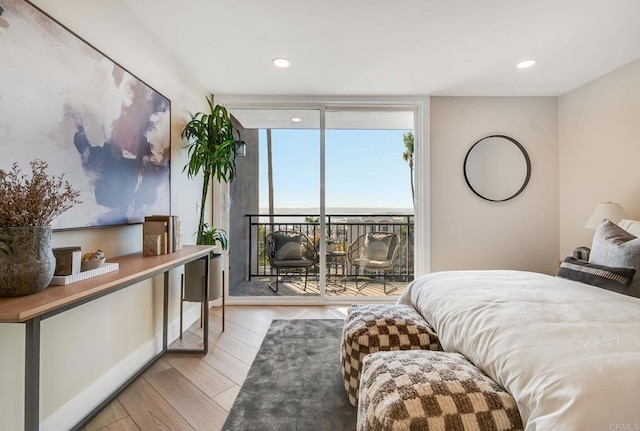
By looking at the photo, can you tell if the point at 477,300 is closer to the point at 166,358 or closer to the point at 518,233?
the point at 166,358

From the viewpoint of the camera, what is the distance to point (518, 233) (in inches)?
137

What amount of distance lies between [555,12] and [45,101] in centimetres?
295

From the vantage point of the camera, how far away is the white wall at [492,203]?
11.4ft

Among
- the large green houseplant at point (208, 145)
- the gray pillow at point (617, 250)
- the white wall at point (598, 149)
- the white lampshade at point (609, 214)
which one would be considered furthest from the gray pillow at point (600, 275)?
the large green houseplant at point (208, 145)

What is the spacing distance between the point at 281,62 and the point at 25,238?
7.50 feet

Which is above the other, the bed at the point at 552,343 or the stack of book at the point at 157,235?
the stack of book at the point at 157,235

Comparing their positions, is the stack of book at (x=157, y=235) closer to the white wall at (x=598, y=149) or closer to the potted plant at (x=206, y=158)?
the potted plant at (x=206, y=158)

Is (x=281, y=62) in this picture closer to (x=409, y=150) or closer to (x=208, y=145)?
(x=208, y=145)

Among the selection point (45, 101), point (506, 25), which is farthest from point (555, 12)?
point (45, 101)

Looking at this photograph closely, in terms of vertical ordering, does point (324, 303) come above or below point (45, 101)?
below

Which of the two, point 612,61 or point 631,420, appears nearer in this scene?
point 631,420

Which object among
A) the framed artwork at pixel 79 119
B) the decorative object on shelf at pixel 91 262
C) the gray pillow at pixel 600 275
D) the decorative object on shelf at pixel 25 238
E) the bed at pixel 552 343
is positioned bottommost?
the bed at pixel 552 343

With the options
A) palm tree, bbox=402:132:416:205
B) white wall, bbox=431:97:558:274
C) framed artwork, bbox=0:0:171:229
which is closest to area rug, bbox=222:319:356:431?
framed artwork, bbox=0:0:171:229

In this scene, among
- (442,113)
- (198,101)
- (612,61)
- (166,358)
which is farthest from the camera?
(442,113)
